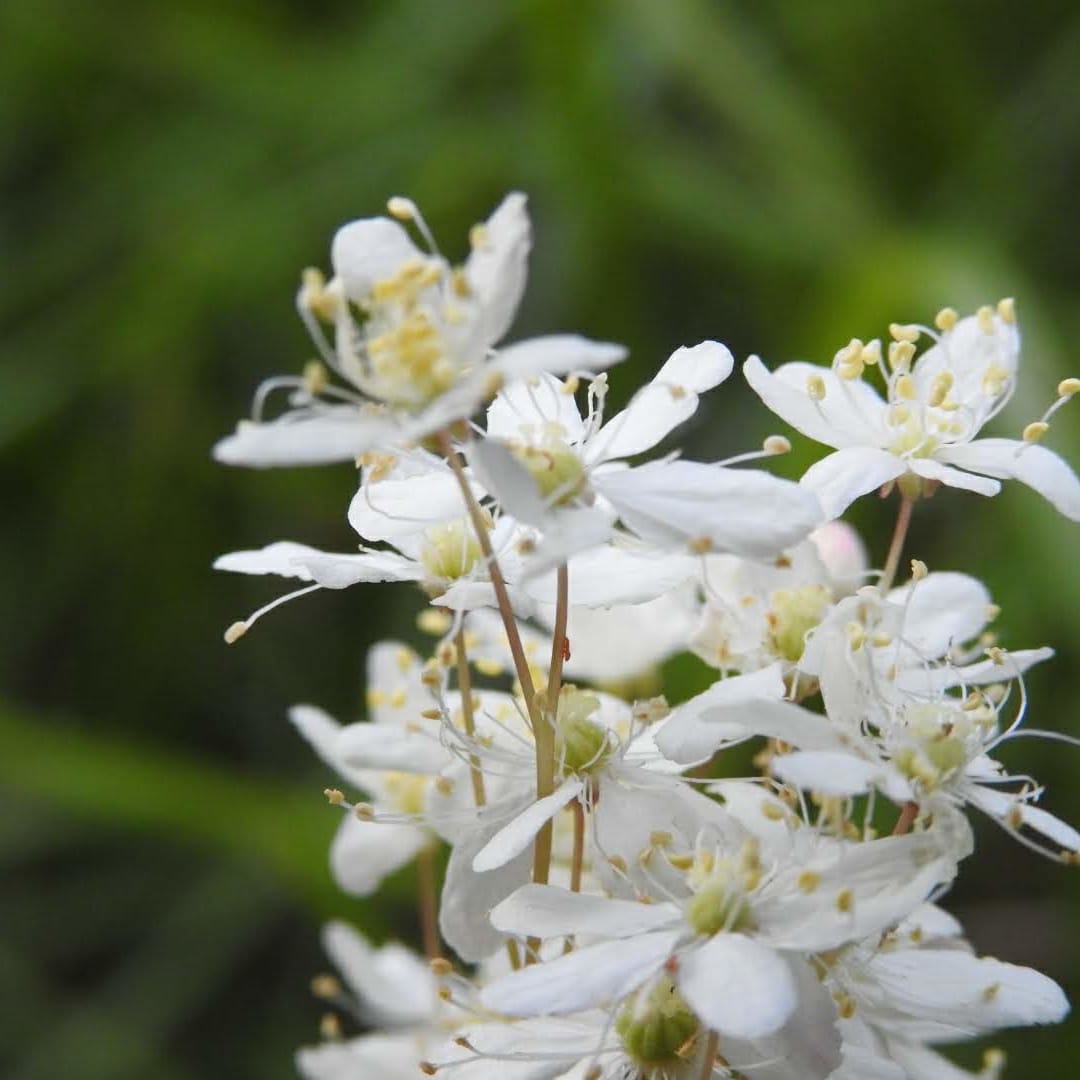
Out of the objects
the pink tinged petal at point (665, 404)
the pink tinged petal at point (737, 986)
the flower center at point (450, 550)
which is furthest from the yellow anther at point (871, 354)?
the pink tinged petal at point (737, 986)

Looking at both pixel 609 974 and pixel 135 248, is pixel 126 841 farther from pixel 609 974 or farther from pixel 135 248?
pixel 609 974

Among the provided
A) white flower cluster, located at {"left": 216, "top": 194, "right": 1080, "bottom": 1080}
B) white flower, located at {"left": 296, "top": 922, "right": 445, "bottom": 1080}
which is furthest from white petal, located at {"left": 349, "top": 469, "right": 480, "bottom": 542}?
white flower, located at {"left": 296, "top": 922, "right": 445, "bottom": 1080}

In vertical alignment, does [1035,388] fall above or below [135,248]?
below

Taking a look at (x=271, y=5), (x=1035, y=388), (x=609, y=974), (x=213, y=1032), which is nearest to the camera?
(x=609, y=974)

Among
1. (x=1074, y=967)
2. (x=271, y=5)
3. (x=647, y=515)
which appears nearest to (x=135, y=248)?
(x=271, y=5)

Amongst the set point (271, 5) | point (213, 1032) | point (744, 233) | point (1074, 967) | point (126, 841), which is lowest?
point (1074, 967)
